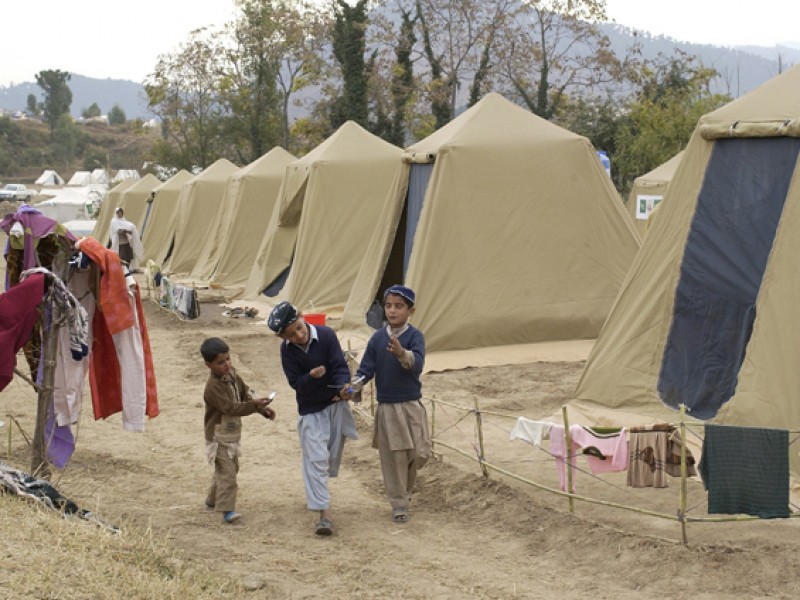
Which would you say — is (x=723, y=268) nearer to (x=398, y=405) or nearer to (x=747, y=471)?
(x=747, y=471)

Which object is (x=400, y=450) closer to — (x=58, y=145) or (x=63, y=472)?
(x=63, y=472)

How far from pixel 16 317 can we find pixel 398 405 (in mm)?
2002

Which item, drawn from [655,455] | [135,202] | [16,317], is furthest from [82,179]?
[655,455]

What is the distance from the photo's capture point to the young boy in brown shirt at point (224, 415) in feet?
18.4

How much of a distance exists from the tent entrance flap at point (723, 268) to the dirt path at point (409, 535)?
1.21 m

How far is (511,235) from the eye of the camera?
11.0m

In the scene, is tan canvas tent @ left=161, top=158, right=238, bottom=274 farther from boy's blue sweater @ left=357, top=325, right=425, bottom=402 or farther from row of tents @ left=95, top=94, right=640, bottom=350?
boy's blue sweater @ left=357, top=325, right=425, bottom=402

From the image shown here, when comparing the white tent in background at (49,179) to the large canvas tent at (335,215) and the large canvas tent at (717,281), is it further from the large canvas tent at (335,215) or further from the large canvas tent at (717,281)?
the large canvas tent at (717,281)

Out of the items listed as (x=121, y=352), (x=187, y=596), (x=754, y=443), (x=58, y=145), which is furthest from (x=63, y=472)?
(x=58, y=145)

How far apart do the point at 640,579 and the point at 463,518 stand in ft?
4.37

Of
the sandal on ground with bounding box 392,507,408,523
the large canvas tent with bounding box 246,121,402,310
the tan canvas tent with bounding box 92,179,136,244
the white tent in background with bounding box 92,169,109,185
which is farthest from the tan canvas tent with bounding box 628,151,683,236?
the white tent in background with bounding box 92,169,109,185

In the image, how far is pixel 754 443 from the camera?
4.83 meters

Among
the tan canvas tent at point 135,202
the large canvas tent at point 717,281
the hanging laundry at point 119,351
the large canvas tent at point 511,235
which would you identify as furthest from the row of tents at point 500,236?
the tan canvas tent at point 135,202

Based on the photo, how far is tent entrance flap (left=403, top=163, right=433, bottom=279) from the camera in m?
11.5
